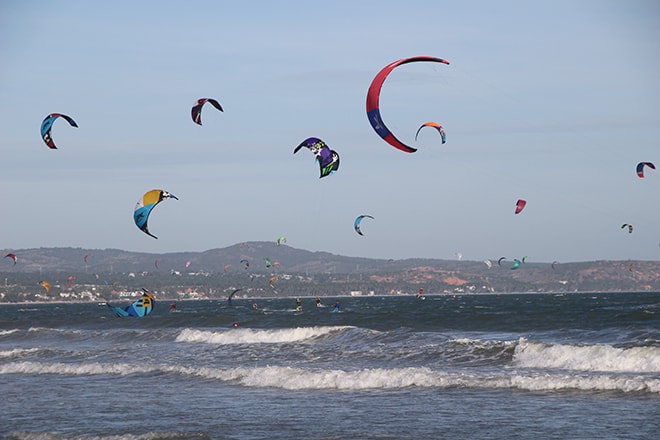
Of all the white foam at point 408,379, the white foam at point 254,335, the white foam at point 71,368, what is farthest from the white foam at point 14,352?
the white foam at point 408,379

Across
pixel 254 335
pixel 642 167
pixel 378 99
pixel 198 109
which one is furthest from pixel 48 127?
pixel 642 167

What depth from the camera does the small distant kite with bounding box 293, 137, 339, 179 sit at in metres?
35.4

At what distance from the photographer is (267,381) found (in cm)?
2619

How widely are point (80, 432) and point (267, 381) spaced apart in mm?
7865

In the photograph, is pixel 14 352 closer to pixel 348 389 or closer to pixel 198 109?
pixel 198 109

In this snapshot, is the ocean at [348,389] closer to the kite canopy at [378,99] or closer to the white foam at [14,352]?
the white foam at [14,352]

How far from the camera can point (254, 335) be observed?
153ft

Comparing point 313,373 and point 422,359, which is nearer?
point 313,373

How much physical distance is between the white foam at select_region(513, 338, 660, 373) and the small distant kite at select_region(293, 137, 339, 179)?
9.07 metres

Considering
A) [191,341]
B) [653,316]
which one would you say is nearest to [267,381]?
[191,341]

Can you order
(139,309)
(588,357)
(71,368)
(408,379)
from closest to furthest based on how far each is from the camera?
(408,379) < (588,357) < (71,368) < (139,309)

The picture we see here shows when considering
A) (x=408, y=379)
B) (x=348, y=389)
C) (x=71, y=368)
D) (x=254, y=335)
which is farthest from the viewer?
(x=254, y=335)

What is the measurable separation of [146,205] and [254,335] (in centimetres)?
1467

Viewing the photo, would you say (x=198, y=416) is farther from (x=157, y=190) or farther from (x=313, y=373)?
(x=157, y=190)
